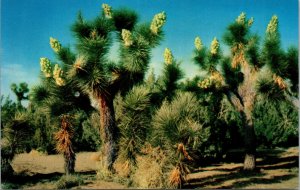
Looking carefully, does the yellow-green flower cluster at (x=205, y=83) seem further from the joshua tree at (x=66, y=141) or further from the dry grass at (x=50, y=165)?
the dry grass at (x=50, y=165)

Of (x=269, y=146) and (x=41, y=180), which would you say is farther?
(x=269, y=146)

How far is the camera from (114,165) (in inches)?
404

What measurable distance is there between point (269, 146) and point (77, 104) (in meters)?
11.4

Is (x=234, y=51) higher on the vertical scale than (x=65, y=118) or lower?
higher

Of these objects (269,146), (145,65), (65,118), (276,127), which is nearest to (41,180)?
(65,118)

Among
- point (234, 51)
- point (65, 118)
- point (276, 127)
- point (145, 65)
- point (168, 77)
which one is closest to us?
point (145, 65)

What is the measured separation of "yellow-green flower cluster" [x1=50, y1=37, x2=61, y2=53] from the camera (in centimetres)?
1032

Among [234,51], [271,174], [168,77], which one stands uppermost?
[234,51]

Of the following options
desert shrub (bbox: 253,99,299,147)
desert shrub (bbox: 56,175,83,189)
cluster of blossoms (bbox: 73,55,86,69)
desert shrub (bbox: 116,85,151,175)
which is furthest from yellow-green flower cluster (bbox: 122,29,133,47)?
desert shrub (bbox: 253,99,299,147)

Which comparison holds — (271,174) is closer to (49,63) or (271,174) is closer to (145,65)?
(145,65)

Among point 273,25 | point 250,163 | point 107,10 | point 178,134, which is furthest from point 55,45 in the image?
point 250,163

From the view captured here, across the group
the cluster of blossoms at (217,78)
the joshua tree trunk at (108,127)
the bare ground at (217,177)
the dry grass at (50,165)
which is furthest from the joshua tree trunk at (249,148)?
the dry grass at (50,165)

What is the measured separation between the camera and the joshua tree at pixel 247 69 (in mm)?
10594

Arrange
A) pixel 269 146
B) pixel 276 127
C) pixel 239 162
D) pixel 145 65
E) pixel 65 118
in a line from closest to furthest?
pixel 145 65, pixel 65 118, pixel 239 162, pixel 276 127, pixel 269 146
